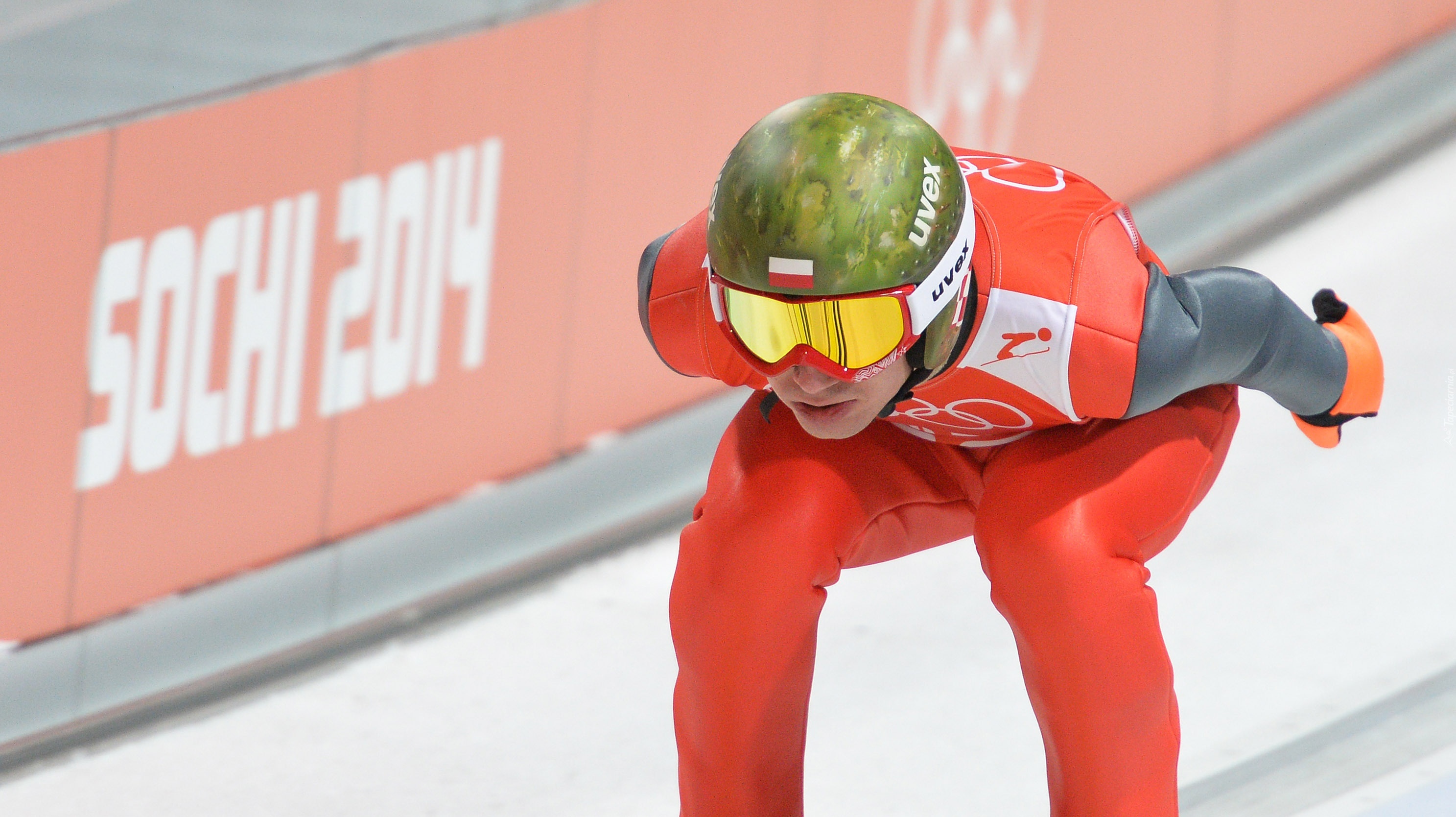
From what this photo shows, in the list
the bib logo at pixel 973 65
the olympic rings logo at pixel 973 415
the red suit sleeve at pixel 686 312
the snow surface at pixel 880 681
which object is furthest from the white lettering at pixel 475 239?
the olympic rings logo at pixel 973 415

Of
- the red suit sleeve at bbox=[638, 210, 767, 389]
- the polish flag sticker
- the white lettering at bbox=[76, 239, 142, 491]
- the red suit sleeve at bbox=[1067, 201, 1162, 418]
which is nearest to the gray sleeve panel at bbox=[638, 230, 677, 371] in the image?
the red suit sleeve at bbox=[638, 210, 767, 389]

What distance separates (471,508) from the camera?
432cm

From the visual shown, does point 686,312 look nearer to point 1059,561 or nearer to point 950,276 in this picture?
point 950,276

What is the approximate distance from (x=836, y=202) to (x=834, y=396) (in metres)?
0.26

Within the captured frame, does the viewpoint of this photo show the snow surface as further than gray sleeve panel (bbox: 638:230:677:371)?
Yes

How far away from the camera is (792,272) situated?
197cm

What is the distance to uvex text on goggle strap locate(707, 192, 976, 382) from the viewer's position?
1.99 m

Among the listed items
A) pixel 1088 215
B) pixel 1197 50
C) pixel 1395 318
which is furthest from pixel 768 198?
pixel 1197 50

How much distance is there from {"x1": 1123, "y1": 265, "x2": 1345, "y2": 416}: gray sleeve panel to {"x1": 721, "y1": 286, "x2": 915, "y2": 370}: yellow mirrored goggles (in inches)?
14.5

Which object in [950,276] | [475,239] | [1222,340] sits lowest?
[475,239]

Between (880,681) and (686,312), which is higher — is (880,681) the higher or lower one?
the lower one

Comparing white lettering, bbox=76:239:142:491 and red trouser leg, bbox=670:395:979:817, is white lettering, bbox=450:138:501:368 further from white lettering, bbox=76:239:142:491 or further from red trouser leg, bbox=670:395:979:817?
red trouser leg, bbox=670:395:979:817

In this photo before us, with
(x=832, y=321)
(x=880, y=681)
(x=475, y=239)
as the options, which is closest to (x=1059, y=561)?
(x=832, y=321)

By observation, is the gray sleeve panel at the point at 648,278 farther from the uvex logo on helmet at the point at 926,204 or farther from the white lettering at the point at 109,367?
the white lettering at the point at 109,367
